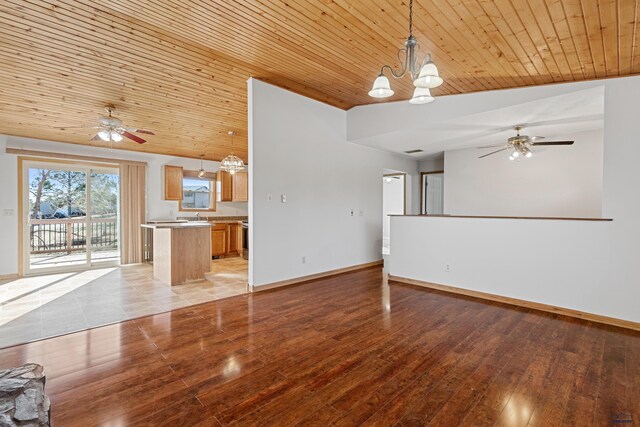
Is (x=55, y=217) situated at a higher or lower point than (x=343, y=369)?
higher

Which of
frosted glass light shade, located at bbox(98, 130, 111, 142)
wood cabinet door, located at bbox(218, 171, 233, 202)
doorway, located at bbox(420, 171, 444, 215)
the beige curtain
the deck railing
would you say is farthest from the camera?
wood cabinet door, located at bbox(218, 171, 233, 202)

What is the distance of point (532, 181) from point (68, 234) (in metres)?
9.66

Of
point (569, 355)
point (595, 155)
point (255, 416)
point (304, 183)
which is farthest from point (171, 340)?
point (595, 155)

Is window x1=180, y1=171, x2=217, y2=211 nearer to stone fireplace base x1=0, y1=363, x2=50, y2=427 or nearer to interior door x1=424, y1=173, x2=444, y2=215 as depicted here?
interior door x1=424, y1=173, x2=444, y2=215

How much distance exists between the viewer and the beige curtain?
22.3 ft

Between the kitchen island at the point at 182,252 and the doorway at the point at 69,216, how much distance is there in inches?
90.2

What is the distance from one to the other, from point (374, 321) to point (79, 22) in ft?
13.5

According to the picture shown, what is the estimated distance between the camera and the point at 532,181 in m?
6.04

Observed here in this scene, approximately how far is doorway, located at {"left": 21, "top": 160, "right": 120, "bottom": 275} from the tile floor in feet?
2.21

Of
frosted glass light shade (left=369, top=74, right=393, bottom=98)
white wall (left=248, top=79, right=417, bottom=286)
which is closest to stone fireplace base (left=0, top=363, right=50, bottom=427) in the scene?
frosted glass light shade (left=369, top=74, right=393, bottom=98)

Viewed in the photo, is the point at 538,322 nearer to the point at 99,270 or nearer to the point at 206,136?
the point at 206,136

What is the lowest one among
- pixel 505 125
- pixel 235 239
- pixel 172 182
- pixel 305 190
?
pixel 235 239

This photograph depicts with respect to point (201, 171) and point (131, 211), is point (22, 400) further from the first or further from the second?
point (201, 171)

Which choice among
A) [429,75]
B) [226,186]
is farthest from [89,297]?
[429,75]
